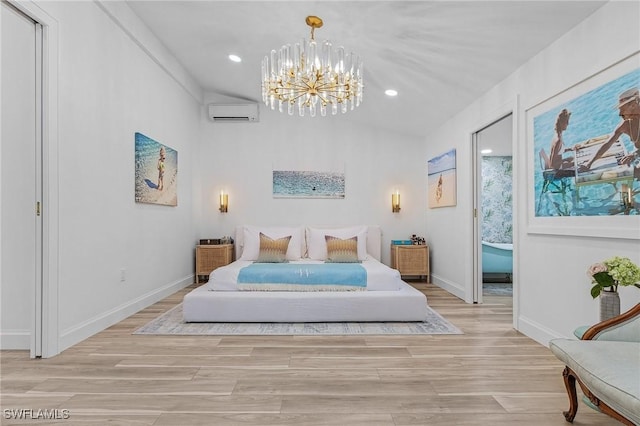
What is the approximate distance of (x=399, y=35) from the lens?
326cm

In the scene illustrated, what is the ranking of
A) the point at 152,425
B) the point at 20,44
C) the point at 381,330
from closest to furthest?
the point at 152,425 → the point at 20,44 → the point at 381,330

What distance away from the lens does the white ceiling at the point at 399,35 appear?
9.02 feet

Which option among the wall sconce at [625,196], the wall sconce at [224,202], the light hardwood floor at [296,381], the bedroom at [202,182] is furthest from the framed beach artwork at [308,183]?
the wall sconce at [625,196]

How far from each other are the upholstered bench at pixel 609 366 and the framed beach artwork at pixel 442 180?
319 cm

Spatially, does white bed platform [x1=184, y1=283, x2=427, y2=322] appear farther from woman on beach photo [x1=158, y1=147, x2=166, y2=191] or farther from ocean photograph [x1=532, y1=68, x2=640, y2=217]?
woman on beach photo [x1=158, y1=147, x2=166, y2=191]

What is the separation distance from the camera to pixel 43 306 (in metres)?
2.65

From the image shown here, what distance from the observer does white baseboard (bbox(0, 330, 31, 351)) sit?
2771mm

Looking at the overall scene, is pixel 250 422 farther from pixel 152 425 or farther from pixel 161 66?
pixel 161 66

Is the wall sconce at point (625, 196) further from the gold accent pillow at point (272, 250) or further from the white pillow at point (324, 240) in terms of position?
the gold accent pillow at point (272, 250)

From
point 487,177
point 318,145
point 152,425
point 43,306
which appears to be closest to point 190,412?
point 152,425

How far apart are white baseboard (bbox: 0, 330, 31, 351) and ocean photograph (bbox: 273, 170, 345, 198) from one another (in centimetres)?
380

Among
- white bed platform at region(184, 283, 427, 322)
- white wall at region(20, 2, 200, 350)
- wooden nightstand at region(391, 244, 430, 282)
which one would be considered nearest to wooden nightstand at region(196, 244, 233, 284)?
white wall at region(20, 2, 200, 350)

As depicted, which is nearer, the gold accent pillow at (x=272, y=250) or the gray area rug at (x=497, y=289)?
the gold accent pillow at (x=272, y=250)

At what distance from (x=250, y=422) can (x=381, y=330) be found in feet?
5.80
